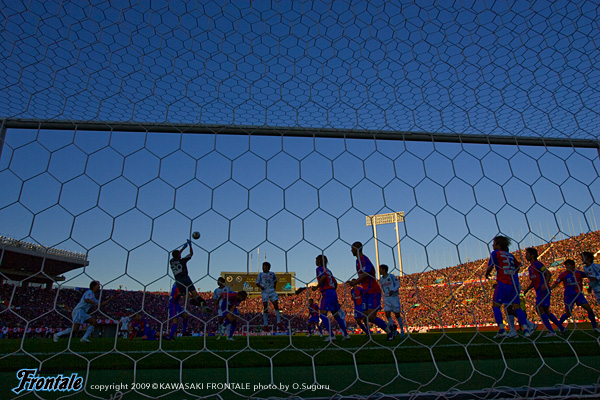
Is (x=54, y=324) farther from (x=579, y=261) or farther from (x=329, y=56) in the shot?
(x=579, y=261)

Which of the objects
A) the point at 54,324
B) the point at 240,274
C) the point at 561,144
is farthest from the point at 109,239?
the point at 240,274

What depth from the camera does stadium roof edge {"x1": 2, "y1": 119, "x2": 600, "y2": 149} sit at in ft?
8.13

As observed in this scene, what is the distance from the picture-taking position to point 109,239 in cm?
228

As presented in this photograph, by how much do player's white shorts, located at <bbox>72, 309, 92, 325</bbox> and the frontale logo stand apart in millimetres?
4584

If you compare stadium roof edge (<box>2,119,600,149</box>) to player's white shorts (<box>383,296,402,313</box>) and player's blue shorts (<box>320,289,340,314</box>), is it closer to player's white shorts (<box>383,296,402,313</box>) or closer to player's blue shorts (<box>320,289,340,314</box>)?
player's blue shorts (<box>320,289,340,314</box>)

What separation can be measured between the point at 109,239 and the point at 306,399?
5.50 feet

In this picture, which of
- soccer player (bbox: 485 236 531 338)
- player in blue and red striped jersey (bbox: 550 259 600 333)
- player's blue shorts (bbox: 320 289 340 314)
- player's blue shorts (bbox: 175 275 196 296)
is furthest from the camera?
player in blue and red striped jersey (bbox: 550 259 600 333)

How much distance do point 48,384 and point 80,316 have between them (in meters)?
4.97

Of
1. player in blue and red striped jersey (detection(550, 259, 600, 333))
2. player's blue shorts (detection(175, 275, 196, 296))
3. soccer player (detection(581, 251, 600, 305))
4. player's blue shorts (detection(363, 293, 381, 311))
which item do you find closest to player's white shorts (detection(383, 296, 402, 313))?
player's blue shorts (detection(363, 293, 381, 311))

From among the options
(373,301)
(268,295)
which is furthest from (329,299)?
(268,295)

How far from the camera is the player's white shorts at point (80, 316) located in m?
5.77

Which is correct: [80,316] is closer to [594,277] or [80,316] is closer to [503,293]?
[503,293]

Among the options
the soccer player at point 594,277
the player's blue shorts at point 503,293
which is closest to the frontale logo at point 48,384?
the player's blue shorts at point 503,293

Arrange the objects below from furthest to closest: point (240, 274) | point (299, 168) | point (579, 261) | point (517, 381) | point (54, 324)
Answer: point (240, 274)
point (54, 324)
point (579, 261)
point (299, 168)
point (517, 381)
